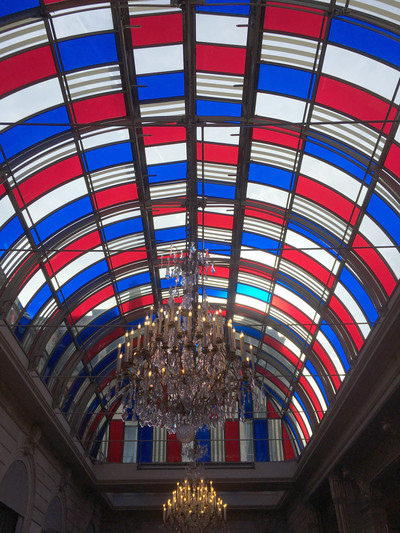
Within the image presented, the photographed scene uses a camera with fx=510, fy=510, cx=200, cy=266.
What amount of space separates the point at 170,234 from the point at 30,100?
21.3ft

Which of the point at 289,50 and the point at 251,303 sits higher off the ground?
→ the point at 251,303

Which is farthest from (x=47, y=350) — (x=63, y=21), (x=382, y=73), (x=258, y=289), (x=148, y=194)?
(x=382, y=73)

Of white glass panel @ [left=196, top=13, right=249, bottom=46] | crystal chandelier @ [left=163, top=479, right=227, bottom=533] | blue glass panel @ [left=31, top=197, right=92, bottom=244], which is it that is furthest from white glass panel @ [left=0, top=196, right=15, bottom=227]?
crystal chandelier @ [left=163, top=479, right=227, bottom=533]

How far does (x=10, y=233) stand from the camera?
38.1 ft

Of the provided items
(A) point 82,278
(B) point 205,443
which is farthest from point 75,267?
(B) point 205,443

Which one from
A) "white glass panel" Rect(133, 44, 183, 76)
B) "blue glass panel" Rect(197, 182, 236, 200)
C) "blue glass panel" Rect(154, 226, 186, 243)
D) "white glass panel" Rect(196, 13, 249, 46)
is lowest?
"white glass panel" Rect(196, 13, 249, 46)

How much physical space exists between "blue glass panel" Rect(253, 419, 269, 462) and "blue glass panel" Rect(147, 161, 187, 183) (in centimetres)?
1267

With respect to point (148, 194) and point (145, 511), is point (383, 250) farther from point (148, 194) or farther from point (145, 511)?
point (145, 511)

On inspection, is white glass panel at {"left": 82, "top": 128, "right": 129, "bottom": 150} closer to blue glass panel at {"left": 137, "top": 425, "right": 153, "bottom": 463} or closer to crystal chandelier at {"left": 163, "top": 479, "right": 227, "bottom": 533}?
crystal chandelier at {"left": 163, "top": 479, "right": 227, "bottom": 533}

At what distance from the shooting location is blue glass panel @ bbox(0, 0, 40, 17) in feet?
26.3

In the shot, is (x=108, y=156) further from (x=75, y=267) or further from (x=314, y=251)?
(x=314, y=251)

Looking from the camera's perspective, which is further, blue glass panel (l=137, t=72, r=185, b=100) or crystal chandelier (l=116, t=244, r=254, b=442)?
blue glass panel (l=137, t=72, r=185, b=100)

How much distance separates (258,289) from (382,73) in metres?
9.64

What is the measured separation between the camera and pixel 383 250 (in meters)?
11.3
